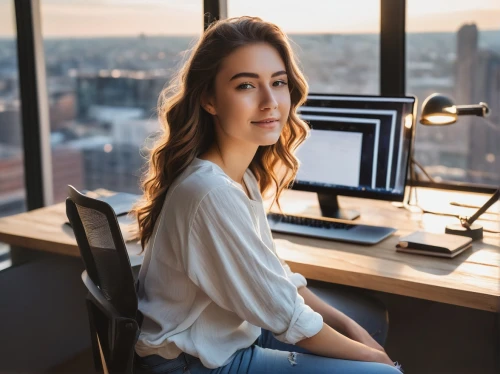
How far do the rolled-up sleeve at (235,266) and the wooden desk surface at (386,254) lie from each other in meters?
0.37

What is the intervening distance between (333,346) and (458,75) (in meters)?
1.50

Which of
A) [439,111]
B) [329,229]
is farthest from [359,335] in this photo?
[439,111]

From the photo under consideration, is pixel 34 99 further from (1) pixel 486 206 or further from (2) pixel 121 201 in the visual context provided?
(1) pixel 486 206

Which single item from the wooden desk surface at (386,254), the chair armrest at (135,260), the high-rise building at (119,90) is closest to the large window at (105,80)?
the high-rise building at (119,90)

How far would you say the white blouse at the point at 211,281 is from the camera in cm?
148

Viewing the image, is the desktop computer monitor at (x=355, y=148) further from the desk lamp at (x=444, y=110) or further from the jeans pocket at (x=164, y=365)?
the jeans pocket at (x=164, y=365)

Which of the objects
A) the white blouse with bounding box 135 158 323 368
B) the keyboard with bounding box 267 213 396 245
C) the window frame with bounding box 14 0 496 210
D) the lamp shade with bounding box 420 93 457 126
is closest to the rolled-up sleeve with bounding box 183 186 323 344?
the white blouse with bounding box 135 158 323 368

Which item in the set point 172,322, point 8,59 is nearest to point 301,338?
point 172,322

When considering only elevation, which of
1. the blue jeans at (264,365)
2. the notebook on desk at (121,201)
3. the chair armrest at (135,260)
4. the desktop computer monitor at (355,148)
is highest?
the desktop computer monitor at (355,148)

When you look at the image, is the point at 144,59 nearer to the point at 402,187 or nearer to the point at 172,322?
the point at 402,187

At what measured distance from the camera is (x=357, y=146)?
225 centimetres

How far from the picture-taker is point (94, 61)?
138 inches

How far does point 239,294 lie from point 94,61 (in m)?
2.34

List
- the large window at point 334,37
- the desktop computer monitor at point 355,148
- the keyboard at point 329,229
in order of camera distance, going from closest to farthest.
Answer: the keyboard at point 329,229
the desktop computer monitor at point 355,148
the large window at point 334,37
